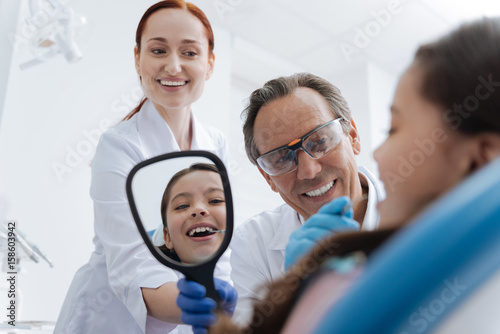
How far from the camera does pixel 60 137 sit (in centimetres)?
263

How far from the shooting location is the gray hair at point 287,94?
1.38 metres

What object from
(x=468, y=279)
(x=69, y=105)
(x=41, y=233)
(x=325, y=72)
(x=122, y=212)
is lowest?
(x=41, y=233)

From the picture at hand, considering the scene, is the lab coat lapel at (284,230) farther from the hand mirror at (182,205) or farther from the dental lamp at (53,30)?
the dental lamp at (53,30)

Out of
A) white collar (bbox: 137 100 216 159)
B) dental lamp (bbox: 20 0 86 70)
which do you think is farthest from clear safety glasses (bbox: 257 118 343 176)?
dental lamp (bbox: 20 0 86 70)

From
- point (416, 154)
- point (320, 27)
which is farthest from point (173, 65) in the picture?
point (320, 27)

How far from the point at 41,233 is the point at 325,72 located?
10.6 ft

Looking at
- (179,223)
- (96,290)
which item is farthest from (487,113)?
(96,290)

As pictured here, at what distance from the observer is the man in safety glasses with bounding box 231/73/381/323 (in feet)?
4.17

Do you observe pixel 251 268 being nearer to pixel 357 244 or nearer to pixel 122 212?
pixel 122 212

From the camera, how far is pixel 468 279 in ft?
0.83

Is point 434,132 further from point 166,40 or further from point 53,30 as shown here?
point 53,30

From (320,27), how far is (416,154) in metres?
3.62

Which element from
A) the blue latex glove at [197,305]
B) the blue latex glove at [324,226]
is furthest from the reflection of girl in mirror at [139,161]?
the blue latex glove at [324,226]

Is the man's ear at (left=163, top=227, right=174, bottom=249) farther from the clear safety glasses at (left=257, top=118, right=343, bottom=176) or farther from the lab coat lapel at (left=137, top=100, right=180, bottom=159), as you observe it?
the lab coat lapel at (left=137, top=100, right=180, bottom=159)
